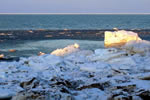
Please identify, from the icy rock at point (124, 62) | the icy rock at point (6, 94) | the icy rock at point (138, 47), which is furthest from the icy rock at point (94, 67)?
the icy rock at point (6, 94)

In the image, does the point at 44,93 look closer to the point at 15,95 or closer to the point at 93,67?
the point at 15,95

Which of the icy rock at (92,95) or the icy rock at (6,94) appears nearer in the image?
the icy rock at (92,95)

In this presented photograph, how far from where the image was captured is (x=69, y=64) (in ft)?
39.3

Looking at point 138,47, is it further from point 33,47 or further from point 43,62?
point 33,47

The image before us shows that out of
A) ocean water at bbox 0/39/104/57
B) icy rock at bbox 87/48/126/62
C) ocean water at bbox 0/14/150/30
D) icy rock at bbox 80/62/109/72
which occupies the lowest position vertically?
ocean water at bbox 0/14/150/30

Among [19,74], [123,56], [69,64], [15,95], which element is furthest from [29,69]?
[123,56]

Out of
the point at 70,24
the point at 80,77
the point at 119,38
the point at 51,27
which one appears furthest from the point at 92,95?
the point at 70,24

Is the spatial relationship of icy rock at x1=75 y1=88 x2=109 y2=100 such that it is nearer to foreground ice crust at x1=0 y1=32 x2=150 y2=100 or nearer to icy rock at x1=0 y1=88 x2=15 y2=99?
foreground ice crust at x1=0 y1=32 x2=150 y2=100

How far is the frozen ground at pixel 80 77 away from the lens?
8.12m

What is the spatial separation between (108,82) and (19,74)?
11.1 feet

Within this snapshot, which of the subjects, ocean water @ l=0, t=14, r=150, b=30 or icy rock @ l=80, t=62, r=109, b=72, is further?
ocean water @ l=0, t=14, r=150, b=30

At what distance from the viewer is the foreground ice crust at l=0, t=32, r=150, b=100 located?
8.15 meters

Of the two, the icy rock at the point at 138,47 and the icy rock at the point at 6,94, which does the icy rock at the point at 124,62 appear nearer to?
the icy rock at the point at 138,47

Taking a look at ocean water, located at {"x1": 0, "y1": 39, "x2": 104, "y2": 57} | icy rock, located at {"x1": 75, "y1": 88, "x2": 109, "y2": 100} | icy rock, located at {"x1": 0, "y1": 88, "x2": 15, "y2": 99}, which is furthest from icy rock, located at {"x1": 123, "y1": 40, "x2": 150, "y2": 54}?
ocean water, located at {"x1": 0, "y1": 39, "x2": 104, "y2": 57}
